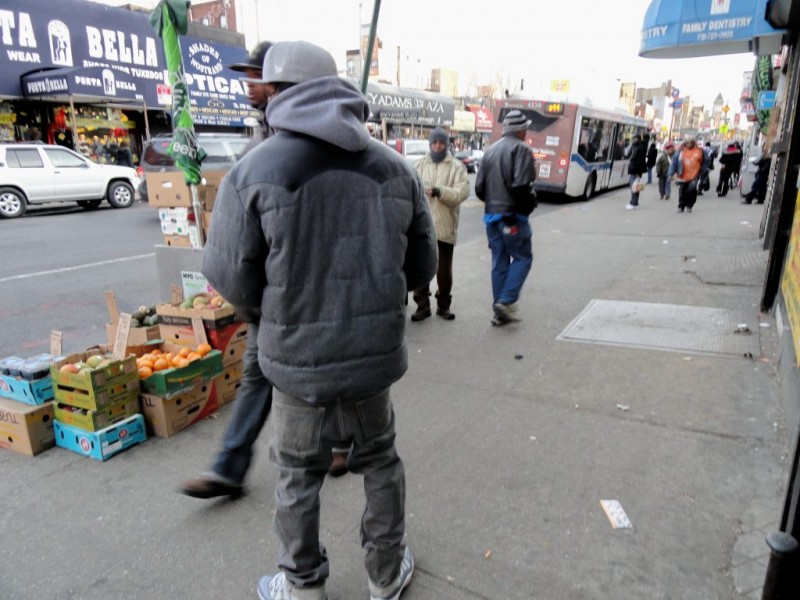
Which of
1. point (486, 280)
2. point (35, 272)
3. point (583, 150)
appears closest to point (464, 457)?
point (486, 280)

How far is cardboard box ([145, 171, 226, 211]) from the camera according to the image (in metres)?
5.16

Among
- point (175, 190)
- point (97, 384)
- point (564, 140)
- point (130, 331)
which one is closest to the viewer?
point (97, 384)

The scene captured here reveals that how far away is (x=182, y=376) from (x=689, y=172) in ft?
→ 44.6

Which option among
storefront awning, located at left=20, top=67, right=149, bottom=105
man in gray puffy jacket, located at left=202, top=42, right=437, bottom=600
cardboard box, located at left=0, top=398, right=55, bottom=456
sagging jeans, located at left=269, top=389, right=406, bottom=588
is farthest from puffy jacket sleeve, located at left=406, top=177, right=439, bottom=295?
storefront awning, located at left=20, top=67, right=149, bottom=105

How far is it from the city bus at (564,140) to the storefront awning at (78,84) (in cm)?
1265

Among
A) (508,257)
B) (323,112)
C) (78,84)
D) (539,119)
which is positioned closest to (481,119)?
(539,119)

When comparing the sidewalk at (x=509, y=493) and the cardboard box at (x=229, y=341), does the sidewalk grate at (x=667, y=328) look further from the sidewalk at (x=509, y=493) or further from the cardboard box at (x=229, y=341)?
the cardboard box at (x=229, y=341)

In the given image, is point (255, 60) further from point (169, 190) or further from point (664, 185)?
point (664, 185)

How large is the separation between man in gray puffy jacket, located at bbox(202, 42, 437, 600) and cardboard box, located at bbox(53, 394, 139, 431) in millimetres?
1776

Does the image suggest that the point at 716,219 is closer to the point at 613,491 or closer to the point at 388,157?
the point at 613,491

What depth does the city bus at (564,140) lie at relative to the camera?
654 inches

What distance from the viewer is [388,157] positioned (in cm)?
199

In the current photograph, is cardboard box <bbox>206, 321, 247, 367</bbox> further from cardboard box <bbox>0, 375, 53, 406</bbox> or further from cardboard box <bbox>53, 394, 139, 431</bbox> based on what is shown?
cardboard box <bbox>0, 375, 53, 406</bbox>

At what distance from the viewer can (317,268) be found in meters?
1.89
